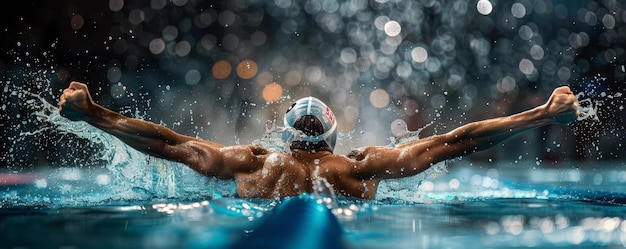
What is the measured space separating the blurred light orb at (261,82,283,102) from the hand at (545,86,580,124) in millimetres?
10646

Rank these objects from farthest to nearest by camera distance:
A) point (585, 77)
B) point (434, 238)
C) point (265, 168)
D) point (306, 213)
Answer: point (585, 77), point (265, 168), point (306, 213), point (434, 238)

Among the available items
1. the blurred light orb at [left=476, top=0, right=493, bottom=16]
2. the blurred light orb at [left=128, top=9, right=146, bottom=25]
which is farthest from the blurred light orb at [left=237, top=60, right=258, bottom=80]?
the blurred light orb at [left=476, top=0, right=493, bottom=16]

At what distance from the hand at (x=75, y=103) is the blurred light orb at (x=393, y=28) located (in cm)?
1121

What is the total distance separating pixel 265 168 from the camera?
3.07m

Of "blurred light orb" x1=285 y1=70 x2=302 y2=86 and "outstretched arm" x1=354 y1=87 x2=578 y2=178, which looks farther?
"blurred light orb" x1=285 y1=70 x2=302 y2=86

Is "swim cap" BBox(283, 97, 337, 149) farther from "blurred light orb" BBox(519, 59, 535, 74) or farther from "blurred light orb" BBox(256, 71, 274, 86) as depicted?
"blurred light orb" BBox(519, 59, 535, 74)

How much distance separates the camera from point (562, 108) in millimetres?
3031

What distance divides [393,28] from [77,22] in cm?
686

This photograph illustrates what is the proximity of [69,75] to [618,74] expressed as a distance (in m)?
10.3

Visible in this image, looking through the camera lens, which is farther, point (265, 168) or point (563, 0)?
point (563, 0)

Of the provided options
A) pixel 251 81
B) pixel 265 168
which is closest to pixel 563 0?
pixel 251 81

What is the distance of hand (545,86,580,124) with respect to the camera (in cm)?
302

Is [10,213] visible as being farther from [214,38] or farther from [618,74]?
[618,74]

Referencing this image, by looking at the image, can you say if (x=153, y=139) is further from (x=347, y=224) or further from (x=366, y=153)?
(x=347, y=224)
